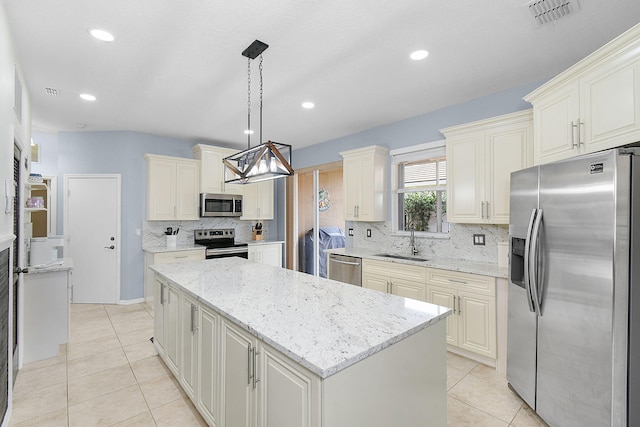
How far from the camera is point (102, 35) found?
2.30 meters

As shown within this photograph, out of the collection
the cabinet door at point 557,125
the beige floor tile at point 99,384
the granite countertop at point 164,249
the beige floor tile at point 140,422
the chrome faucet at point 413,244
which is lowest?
the beige floor tile at point 140,422

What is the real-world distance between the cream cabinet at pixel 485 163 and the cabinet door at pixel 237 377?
8.74ft

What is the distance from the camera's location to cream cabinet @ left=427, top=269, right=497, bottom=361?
2762 mm

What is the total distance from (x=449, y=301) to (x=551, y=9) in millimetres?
2437

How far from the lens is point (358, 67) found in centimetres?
276

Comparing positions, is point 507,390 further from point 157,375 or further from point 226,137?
Result: point 226,137

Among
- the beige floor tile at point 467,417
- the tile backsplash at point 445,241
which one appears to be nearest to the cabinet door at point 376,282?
the tile backsplash at point 445,241

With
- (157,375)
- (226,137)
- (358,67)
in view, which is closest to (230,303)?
(157,375)

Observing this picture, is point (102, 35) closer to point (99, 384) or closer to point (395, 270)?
point (99, 384)

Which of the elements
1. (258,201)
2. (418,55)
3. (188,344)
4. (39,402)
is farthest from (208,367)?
(258,201)

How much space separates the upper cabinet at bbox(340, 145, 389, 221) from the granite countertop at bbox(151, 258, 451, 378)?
2.02 meters

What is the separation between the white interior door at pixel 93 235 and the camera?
481 centimetres

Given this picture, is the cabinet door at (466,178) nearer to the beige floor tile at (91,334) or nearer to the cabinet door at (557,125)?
the cabinet door at (557,125)

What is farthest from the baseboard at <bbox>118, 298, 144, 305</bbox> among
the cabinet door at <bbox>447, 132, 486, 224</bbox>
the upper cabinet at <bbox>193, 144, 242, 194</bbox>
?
the cabinet door at <bbox>447, 132, 486, 224</bbox>
